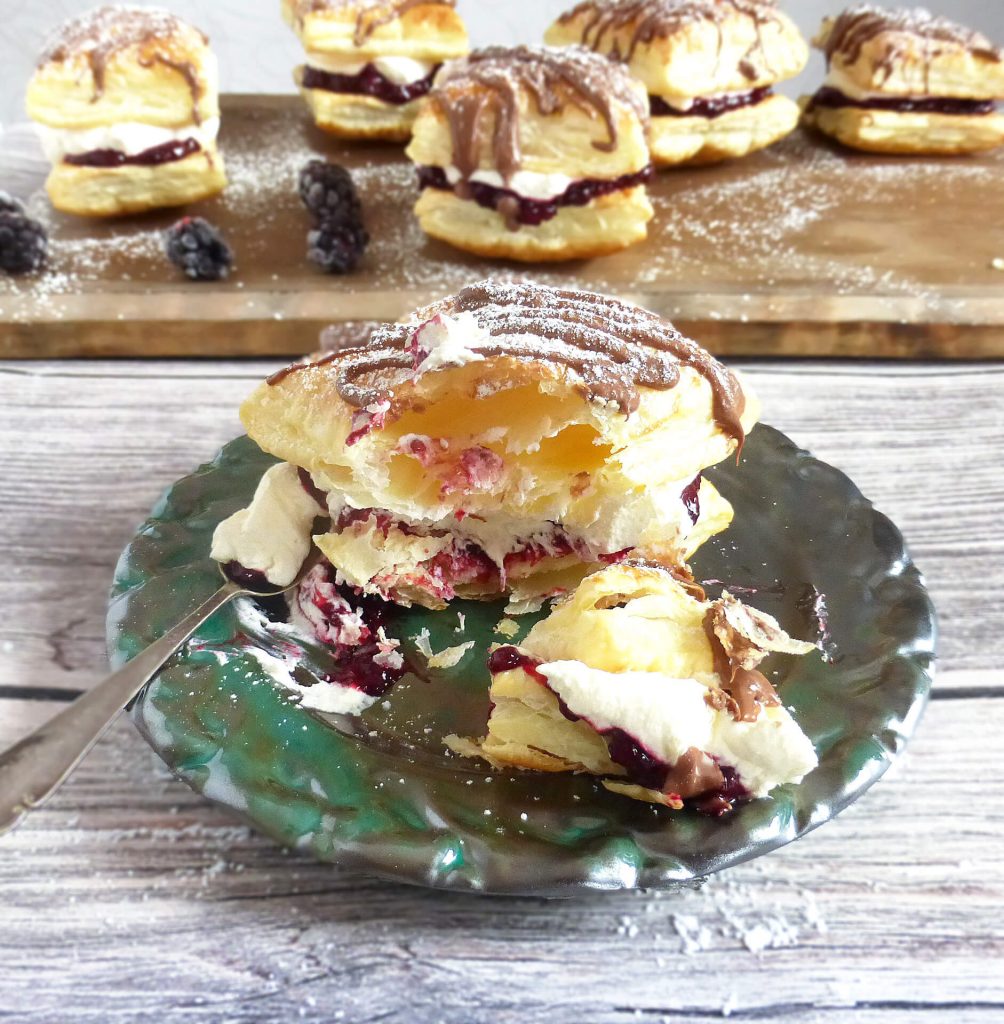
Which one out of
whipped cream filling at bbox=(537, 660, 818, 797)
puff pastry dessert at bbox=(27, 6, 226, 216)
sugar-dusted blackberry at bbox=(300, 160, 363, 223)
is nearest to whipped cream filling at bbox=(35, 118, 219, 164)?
puff pastry dessert at bbox=(27, 6, 226, 216)

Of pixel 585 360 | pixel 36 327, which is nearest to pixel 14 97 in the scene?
pixel 36 327

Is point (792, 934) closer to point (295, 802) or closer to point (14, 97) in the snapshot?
point (295, 802)

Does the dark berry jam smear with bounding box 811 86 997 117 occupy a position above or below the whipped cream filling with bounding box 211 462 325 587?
above

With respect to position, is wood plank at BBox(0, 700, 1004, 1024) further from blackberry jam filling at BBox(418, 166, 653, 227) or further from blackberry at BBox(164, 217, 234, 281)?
blackberry jam filling at BBox(418, 166, 653, 227)

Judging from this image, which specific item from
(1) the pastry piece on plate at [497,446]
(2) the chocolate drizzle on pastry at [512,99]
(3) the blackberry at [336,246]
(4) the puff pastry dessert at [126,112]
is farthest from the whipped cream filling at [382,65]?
(1) the pastry piece on plate at [497,446]

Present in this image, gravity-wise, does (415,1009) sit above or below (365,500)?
below

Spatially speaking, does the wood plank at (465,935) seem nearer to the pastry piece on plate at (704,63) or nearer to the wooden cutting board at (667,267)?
the wooden cutting board at (667,267)

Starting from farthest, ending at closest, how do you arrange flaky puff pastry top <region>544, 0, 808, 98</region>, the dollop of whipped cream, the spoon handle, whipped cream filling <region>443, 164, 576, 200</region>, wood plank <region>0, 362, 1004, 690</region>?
flaky puff pastry top <region>544, 0, 808, 98</region> → whipped cream filling <region>443, 164, 576, 200</region> → wood plank <region>0, 362, 1004, 690</region> → the dollop of whipped cream → the spoon handle

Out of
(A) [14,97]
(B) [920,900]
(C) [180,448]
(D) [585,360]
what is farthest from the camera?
(A) [14,97]
